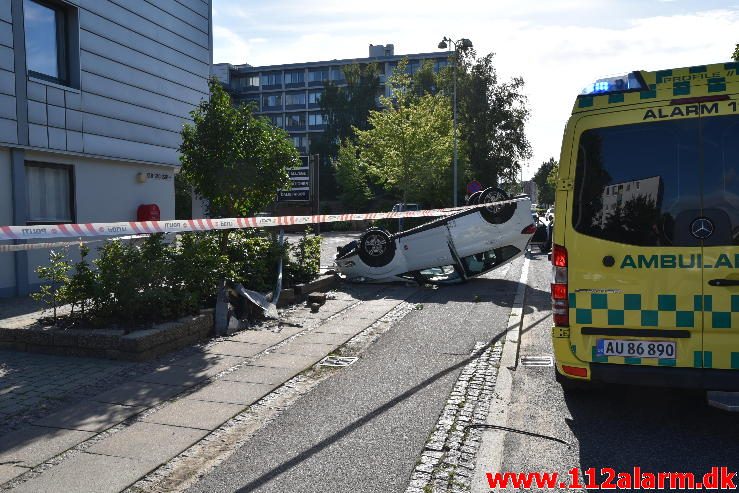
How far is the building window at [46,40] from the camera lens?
11.3 metres

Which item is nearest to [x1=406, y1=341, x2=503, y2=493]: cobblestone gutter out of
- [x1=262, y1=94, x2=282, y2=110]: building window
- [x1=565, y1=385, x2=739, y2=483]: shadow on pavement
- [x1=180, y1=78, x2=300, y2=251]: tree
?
[x1=565, y1=385, x2=739, y2=483]: shadow on pavement

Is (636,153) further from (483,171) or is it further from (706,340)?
(483,171)

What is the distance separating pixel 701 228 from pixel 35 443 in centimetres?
481

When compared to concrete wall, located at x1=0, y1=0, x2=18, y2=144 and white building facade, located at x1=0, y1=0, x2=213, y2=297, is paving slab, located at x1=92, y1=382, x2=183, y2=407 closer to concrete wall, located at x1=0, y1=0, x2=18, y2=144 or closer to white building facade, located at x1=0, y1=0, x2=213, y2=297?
white building facade, located at x1=0, y1=0, x2=213, y2=297

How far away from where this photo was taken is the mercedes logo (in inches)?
164

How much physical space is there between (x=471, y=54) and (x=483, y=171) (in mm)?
8869

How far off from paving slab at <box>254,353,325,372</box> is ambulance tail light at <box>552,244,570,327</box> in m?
2.78

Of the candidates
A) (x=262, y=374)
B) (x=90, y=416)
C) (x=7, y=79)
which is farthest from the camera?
(x=7, y=79)

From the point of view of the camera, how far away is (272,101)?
8581 cm

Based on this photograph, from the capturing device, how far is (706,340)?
4.18m

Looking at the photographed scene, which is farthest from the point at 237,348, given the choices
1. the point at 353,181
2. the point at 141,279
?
the point at 353,181

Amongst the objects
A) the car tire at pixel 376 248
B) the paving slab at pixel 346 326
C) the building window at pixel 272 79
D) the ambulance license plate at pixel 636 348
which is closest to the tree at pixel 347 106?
the building window at pixel 272 79

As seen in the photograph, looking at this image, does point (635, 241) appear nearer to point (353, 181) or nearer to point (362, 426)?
point (362, 426)

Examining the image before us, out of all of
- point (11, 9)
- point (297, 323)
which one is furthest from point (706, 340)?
point (11, 9)
